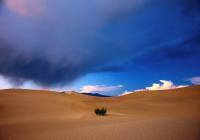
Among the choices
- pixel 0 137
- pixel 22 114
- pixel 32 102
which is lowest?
pixel 0 137

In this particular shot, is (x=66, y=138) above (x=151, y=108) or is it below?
below

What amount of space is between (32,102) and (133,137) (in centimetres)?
1902

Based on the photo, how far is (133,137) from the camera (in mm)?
9703

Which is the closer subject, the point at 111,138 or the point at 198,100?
the point at 111,138

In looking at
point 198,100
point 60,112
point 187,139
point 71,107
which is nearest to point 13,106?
point 60,112

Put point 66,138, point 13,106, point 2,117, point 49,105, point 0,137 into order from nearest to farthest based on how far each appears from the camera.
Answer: point 66,138 < point 0,137 < point 2,117 < point 13,106 < point 49,105

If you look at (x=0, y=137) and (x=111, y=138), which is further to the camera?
(x=0, y=137)

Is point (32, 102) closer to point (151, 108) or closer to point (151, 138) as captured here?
point (151, 108)

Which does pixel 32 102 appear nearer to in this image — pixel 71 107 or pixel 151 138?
pixel 71 107

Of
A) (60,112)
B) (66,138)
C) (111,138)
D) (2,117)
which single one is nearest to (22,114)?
(2,117)

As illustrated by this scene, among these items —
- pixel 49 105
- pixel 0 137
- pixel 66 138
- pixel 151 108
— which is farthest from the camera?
pixel 151 108

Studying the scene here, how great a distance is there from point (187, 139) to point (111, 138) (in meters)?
3.08

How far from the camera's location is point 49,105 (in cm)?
2589

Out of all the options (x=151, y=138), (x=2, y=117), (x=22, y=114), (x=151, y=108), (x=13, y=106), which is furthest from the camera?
(x=151, y=108)
